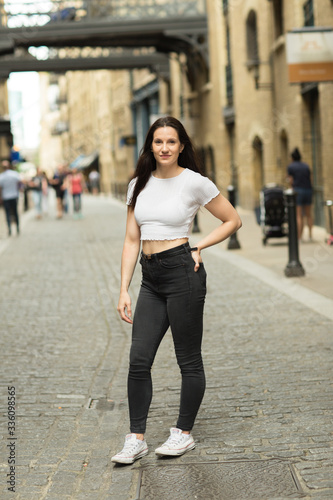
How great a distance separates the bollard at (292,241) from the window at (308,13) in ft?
26.0

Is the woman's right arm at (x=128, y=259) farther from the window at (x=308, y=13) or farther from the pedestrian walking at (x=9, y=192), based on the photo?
the pedestrian walking at (x=9, y=192)

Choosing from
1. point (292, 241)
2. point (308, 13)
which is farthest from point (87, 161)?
point (292, 241)

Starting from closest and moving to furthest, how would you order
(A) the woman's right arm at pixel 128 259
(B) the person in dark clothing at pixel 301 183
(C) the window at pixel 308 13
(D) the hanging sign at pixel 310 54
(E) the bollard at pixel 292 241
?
(A) the woman's right arm at pixel 128 259 < (E) the bollard at pixel 292 241 < (D) the hanging sign at pixel 310 54 < (B) the person in dark clothing at pixel 301 183 < (C) the window at pixel 308 13

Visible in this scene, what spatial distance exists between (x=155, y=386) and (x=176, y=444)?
1506 mm

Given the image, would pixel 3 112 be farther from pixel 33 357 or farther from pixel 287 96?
pixel 33 357

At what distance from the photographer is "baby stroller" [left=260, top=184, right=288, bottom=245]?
48.8 ft

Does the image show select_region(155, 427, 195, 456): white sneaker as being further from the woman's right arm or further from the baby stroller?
the baby stroller

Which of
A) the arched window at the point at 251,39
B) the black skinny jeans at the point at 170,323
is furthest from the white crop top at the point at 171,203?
the arched window at the point at 251,39

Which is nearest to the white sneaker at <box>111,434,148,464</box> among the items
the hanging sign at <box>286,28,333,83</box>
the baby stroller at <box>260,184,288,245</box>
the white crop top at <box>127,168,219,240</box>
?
the white crop top at <box>127,168,219,240</box>

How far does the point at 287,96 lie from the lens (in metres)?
19.9

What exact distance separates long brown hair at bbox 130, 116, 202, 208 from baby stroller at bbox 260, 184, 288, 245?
34.9ft

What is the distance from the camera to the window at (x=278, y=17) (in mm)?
20672

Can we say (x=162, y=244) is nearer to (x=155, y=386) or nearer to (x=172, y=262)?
(x=172, y=262)

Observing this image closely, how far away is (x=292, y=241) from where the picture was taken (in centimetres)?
1063
